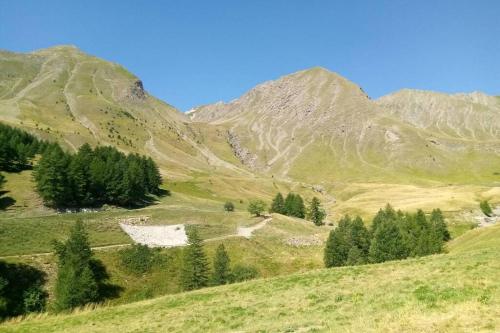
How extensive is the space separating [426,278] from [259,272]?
54.7 meters

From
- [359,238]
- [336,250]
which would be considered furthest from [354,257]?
[359,238]

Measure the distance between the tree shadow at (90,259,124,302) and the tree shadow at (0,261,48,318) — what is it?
25.3ft

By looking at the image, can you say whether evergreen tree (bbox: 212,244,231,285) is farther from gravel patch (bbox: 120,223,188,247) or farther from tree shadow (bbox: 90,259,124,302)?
gravel patch (bbox: 120,223,188,247)

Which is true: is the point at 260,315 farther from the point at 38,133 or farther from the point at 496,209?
the point at 38,133

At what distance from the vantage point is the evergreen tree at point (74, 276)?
52.2 m

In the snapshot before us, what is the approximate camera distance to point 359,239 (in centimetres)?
8244

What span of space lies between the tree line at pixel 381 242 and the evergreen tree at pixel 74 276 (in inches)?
1630

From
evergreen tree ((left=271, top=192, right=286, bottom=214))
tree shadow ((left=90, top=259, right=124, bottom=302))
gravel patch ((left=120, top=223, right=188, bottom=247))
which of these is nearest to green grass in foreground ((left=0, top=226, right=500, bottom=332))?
tree shadow ((left=90, top=259, right=124, bottom=302))

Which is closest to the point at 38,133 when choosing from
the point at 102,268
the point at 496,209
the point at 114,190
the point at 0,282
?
the point at 114,190

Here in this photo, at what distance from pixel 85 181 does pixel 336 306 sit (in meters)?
93.7

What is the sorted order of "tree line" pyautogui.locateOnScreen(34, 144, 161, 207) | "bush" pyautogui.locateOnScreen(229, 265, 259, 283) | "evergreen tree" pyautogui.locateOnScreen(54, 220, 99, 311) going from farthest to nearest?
"tree line" pyautogui.locateOnScreen(34, 144, 161, 207)
"bush" pyautogui.locateOnScreen(229, 265, 259, 283)
"evergreen tree" pyautogui.locateOnScreen(54, 220, 99, 311)

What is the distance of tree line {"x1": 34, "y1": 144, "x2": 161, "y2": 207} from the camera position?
317 feet

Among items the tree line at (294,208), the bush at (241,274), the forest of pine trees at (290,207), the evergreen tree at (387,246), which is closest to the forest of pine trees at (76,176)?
the forest of pine trees at (290,207)

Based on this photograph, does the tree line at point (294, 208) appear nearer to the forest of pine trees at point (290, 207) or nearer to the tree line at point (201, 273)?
the forest of pine trees at point (290, 207)
